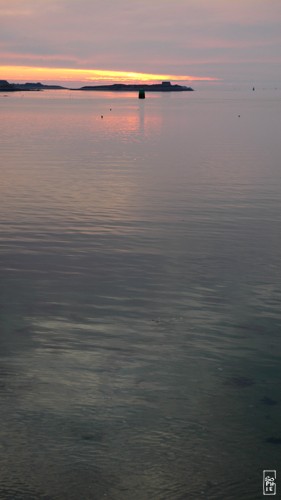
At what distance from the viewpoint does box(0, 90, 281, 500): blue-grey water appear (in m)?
10.8

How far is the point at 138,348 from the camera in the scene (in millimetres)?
15688

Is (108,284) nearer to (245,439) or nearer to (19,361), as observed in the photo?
(19,361)

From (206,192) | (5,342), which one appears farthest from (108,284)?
(206,192)

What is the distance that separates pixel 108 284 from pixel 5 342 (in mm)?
5363
